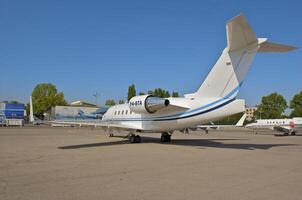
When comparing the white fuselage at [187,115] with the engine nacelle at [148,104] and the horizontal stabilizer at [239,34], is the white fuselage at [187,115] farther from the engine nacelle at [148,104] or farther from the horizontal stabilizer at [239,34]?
the horizontal stabilizer at [239,34]

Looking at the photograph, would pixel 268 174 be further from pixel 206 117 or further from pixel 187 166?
pixel 206 117

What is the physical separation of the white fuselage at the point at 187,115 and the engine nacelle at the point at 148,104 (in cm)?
45

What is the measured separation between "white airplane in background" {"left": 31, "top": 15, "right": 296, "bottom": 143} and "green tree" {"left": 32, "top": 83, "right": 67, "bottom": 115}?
8156cm

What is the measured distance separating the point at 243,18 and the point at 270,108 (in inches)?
4015

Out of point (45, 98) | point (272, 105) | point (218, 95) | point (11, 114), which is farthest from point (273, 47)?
point (272, 105)

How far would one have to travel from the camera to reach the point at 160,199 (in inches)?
230

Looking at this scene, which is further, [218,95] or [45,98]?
[45,98]

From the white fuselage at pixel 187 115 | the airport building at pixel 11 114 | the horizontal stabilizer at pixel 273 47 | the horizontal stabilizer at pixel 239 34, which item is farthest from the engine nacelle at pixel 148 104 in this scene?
the airport building at pixel 11 114

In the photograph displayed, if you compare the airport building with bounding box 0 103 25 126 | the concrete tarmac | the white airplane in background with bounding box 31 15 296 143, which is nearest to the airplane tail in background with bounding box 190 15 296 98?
the white airplane in background with bounding box 31 15 296 143

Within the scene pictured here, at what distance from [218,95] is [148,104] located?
4.66 meters

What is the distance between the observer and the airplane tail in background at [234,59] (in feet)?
45.4

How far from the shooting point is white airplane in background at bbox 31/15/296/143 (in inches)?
560

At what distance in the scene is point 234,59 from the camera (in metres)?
15.1

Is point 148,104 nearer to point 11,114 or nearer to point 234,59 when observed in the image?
point 234,59
